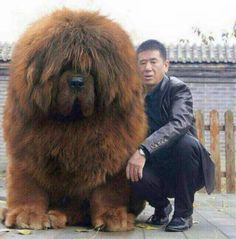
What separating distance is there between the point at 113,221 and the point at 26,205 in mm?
612

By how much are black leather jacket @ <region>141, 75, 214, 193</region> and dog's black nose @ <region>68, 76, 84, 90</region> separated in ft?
2.25

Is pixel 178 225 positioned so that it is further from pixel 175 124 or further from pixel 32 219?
pixel 32 219

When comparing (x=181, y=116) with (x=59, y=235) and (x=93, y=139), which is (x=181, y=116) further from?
(x=59, y=235)

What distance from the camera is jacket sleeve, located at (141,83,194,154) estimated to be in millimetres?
3809

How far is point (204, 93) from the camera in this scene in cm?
1456

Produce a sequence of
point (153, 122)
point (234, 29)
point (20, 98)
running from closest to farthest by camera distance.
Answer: point (20, 98), point (153, 122), point (234, 29)

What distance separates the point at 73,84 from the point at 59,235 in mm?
986

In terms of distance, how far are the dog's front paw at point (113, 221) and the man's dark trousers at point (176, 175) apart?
0.26 metres

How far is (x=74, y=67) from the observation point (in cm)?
344

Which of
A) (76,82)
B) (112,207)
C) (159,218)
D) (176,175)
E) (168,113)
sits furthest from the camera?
(159,218)

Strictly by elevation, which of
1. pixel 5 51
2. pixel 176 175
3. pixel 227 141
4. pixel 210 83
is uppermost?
pixel 5 51

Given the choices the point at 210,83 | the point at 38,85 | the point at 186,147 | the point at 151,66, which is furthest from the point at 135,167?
the point at 210,83

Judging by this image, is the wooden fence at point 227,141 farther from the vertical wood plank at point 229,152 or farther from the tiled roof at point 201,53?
the tiled roof at point 201,53

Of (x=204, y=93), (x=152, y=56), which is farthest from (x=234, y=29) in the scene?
(x=152, y=56)
